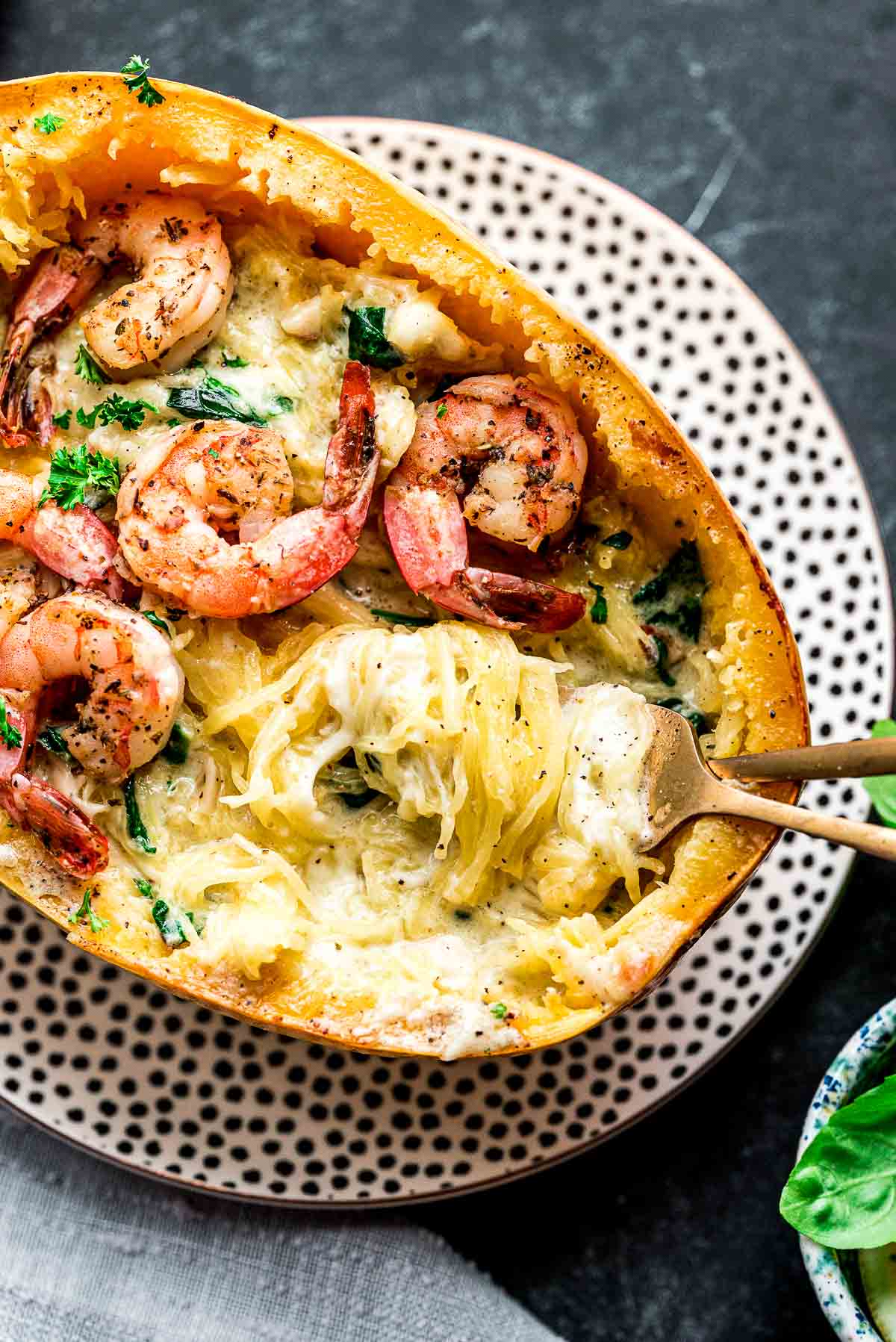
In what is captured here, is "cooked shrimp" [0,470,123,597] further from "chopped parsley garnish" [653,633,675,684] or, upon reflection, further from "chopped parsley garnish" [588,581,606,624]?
"chopped parsley garnish" [653,633,675,684]

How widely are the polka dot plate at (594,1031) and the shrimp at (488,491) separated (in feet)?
1.88

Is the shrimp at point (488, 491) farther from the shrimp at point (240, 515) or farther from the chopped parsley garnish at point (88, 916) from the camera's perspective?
the chopped parsley garnish at point (88, 916)

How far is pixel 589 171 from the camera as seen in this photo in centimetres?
286

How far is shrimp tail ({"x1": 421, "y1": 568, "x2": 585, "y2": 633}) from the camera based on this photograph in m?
2.13

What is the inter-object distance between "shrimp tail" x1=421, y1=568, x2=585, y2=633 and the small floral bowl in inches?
35.9

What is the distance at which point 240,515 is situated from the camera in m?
2.12

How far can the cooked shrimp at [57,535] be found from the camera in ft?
7.00

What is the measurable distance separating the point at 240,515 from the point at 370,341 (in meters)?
0.36

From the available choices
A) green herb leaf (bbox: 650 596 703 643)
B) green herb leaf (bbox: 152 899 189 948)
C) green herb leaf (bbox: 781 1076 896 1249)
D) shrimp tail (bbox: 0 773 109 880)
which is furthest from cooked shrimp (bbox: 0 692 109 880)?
green herb leaf (bbox: 781 1076 896 1249)

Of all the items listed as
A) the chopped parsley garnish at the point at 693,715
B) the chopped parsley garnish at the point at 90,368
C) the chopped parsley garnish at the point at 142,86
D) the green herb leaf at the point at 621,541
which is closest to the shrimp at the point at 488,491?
the green herb leaf at the point at 621,541

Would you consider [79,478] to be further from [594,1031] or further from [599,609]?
[594,1031]

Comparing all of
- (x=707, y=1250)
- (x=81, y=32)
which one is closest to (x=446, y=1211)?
(x=707, y=1250)

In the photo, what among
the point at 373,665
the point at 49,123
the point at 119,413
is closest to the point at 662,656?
the point at 373,665

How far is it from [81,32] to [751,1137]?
8.92 ft
